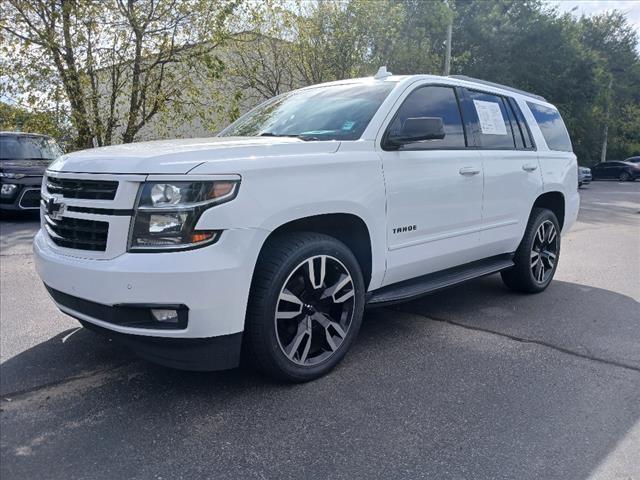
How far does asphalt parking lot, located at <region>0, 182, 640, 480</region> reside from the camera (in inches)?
93.7

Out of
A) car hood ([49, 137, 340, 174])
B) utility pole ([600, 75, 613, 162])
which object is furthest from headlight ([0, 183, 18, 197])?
utility pole ([600, 75, 613, 162])

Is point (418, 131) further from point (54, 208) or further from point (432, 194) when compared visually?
point (54, 208)

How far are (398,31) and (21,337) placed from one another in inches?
725

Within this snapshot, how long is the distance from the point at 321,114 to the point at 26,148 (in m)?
9.08

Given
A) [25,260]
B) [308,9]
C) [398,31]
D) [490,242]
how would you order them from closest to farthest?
[490,242]
[25,260]
[308,9]
[398,31]

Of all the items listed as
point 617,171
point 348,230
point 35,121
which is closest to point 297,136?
point 348,230

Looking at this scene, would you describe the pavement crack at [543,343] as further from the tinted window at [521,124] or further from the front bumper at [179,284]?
the front bumper at [179,284]

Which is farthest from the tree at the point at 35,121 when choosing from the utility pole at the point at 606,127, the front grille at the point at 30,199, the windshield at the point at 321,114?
the utility pole at the point at 606,127

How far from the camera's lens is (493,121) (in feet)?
15.3

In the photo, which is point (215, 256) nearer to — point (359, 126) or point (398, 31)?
point (359, 126)

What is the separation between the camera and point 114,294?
2.58 meters

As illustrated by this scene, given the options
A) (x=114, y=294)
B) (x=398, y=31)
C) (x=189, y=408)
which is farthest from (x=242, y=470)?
(x=398, y=31)

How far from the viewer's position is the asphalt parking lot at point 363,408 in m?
2.38

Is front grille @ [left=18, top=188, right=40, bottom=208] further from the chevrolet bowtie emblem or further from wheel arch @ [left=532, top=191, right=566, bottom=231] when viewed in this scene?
wheel arch @ [left=532, top=191, right=566, bottom=231]
